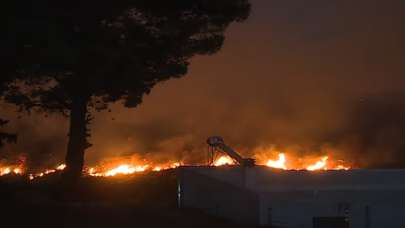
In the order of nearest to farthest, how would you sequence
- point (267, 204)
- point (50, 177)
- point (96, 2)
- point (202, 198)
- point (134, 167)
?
1. point (96, 2)
2. point (267, 204)
3. point (202, 198)
4. point (50, 177)
5. point (134, 167)

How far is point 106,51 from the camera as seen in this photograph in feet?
96.5

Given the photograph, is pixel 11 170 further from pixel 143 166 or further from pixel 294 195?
pixel 294 195

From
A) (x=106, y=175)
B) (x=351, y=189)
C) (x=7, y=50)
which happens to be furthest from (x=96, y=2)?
(x=106, y=175)

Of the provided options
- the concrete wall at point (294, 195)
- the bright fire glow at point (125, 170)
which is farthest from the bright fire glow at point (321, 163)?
the concrete wall at point (294, 195)

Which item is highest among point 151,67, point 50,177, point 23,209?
point 151,67

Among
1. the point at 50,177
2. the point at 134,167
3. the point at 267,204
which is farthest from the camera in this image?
the point at 134,167

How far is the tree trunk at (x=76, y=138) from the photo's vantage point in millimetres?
35250

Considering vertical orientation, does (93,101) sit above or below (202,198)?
above

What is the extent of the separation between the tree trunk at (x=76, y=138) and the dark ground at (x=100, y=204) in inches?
28.4

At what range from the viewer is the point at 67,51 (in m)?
25.8

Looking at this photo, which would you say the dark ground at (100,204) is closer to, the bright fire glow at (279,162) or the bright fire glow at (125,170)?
the bright fire glow at (125,170)

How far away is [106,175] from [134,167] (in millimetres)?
3956

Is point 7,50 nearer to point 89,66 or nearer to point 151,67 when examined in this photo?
point 89,66

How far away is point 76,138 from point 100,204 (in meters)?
3.56
